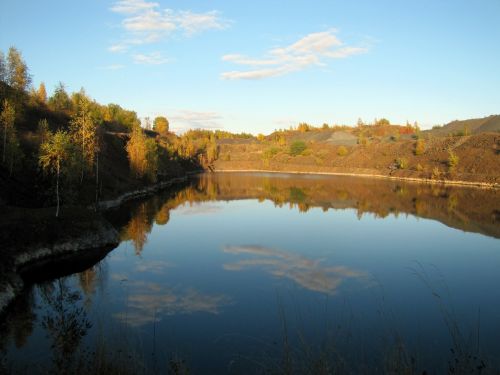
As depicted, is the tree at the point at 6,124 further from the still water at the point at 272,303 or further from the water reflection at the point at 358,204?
the water reflection at the point at 358,204

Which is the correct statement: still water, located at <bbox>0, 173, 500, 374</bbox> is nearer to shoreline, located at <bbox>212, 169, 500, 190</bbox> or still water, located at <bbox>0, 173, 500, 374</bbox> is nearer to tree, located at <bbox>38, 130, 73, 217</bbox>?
tree, located at <bbox>38, 130, 73, 217</bbox>

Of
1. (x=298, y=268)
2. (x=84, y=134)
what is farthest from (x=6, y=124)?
(x=298, y=268)

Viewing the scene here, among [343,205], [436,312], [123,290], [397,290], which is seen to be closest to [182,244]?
[123,290]

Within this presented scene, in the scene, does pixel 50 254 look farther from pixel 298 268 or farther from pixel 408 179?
pixel 408 179

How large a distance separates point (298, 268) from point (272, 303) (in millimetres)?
7827

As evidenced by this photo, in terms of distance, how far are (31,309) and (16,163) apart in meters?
32.9

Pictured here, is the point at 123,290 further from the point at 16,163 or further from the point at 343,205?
the point at 343,205

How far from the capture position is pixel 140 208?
62.2 meters

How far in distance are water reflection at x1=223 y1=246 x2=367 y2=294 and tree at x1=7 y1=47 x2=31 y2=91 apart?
7202 centimetres

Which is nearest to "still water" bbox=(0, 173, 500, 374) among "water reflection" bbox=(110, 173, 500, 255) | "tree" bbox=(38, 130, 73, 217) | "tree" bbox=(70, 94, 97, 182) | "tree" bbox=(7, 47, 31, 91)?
"water reflection" bbox=(110, 173, 500, 255)

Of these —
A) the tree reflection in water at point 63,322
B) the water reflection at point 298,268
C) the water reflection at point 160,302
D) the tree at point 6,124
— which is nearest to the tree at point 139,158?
the tree at point 6,124

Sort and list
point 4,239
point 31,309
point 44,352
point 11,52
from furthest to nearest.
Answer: point 11,52, point 4,239, point 31,309, point 44,352

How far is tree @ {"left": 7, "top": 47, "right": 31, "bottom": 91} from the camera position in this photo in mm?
82688

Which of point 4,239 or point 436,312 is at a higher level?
point 4,239
